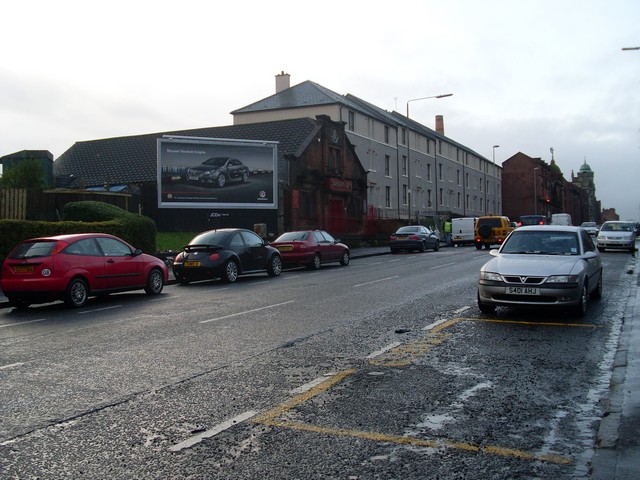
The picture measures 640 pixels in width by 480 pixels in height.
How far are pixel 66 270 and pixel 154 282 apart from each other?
9.22 feet

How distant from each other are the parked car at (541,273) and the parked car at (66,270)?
8.30 meters

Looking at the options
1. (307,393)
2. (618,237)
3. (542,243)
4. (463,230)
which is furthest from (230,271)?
(463,230)

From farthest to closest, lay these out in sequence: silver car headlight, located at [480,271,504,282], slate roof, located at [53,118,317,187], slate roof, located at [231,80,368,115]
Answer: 1. slate roof, located at [231,80,368,115]
2. slate roof, located at [53,118,317,187]
3. silver car headlight, located at [480,271,504,282]

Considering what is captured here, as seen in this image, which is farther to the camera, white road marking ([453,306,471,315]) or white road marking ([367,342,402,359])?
white road marking ([453,306,471,315])

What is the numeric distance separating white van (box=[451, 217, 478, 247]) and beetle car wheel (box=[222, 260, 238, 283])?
3006 cm

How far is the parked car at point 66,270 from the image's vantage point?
1317cm

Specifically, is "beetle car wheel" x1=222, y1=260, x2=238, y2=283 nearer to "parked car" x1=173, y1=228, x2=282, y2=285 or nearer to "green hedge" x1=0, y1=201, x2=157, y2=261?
"parked car" x1=173, y1=228, x2=282, y2=285

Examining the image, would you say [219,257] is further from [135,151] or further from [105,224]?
[135,151]

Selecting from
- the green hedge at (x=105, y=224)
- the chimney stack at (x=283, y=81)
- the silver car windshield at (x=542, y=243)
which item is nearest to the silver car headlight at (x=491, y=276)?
the silver car windshield at (x=542, y=243)

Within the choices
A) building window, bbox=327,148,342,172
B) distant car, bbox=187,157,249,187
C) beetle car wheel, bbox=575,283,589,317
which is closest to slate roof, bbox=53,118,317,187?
Answer: building window, bbox=327,148,342,172

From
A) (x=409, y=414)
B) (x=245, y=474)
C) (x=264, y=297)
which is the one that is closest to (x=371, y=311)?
(x=264, y=297)

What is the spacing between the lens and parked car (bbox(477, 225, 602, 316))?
33.5 ft

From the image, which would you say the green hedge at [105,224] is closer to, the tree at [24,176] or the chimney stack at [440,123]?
the tree at [24,176]

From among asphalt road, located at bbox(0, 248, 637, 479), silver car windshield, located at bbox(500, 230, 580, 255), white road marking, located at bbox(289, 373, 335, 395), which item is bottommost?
asphalt road, located at bbox(0, 248, 637, 479)
